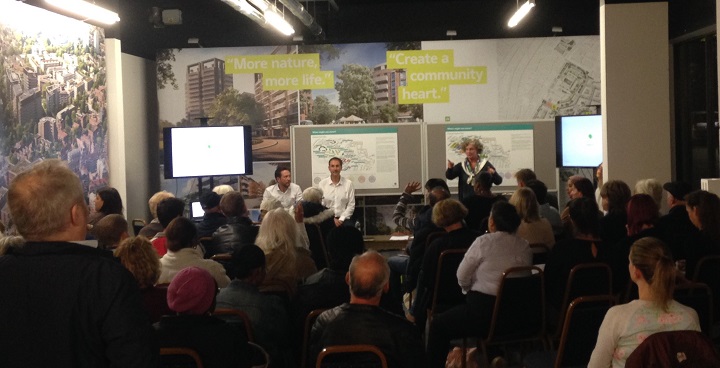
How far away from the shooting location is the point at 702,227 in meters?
5.63

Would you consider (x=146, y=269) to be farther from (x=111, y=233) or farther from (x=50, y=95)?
(x=50, y=95)

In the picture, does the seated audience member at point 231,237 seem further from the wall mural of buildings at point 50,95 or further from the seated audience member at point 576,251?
the seated audience member at point 576,251

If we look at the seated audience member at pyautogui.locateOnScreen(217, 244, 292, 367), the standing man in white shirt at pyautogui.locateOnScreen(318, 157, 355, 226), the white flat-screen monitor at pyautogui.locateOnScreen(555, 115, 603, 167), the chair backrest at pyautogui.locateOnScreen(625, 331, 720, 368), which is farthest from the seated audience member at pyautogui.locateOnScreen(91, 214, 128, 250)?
the white flat-screen monitor at pyautogui.locateOnScreen(555, 115, 603, 167)

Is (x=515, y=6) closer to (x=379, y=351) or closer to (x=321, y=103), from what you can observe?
(x=321, y=103)

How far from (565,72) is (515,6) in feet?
4.16

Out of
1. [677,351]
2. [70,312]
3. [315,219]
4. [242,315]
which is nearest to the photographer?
[70,312]

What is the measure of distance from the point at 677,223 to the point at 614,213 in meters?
0.54

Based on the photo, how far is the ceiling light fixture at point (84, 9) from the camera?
7438 millimetres

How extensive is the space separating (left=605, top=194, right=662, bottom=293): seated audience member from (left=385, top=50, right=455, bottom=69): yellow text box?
8.13 meters

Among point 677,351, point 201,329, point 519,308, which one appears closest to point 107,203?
point 519,308

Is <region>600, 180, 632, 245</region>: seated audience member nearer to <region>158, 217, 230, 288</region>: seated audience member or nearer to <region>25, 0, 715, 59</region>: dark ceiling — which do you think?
<region>158, 217, 230, 288</region>: seated audience member

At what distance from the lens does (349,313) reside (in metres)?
3.62

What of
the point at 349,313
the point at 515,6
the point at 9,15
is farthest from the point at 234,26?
the point at 349,313

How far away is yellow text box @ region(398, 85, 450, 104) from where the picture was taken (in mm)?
13734
